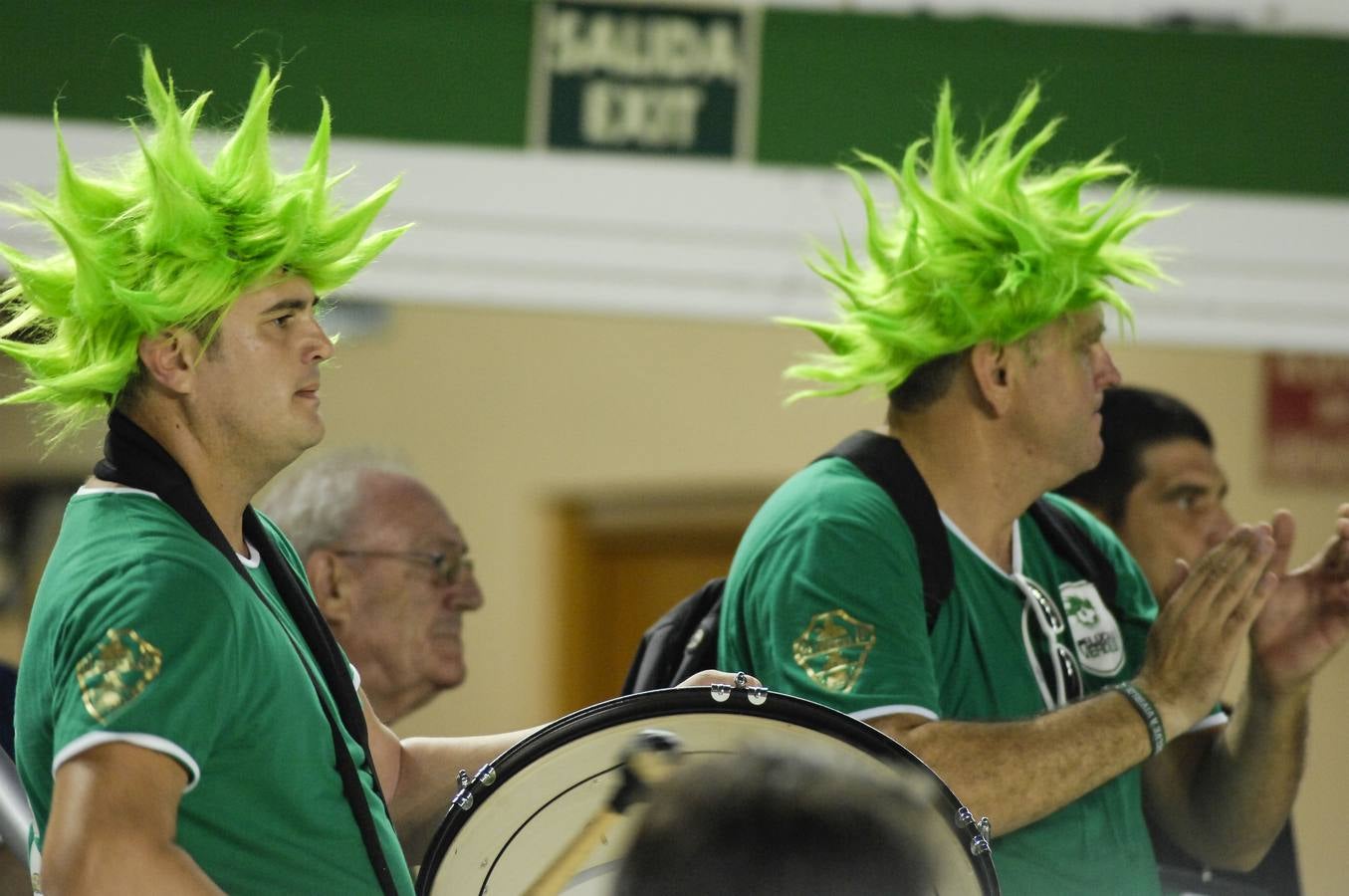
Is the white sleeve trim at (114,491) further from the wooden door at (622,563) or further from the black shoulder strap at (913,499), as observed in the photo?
the wooden door at (622,563)

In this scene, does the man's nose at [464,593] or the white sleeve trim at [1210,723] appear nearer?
the white sleeve trim at [1210,723]

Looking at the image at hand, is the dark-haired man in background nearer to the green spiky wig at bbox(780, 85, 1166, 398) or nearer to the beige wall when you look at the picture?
the green spiky wig at bbox(780, 85, 1166, 398)

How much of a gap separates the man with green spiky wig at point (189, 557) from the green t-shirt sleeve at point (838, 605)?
1.28 feet

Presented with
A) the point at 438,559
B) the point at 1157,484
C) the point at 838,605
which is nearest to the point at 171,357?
the point at 838,605

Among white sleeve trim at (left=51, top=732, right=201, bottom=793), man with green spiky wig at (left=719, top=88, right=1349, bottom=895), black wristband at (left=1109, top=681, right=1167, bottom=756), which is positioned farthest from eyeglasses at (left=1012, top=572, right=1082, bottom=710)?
white sleeve trim at (left=51, top=732, right=201, bottom=793)

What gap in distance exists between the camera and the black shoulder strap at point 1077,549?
9.87 ft

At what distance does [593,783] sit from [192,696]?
0.41m

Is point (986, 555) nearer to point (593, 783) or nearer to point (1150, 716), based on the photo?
point (1150, 716)

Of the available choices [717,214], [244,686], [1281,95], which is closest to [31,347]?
[244,686]

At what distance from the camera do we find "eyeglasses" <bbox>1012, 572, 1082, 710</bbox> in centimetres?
275

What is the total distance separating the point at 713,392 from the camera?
270 inches

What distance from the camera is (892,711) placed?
245cm

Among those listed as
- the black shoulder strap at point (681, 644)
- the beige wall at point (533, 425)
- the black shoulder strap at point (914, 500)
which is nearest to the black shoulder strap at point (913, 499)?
the black shoulder strap at point (914, 500)

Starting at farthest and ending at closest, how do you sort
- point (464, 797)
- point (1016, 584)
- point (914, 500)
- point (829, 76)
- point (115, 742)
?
point (829, 76) < point (1016, 584) < point (914, 500) < point (464, 797) < point (115, 742)
